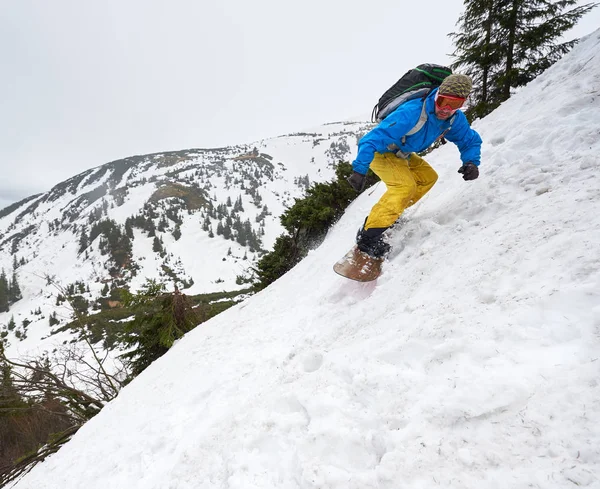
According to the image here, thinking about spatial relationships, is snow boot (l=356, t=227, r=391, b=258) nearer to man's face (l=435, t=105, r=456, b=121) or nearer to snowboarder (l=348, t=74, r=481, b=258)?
snowboarder (l=348, t=74, r=481, b=258)

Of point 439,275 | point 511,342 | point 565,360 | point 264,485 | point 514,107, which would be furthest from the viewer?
point 514,107

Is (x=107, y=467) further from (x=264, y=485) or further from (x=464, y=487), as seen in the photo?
(x=464, y=487)

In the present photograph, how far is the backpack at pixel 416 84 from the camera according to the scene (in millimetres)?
3771

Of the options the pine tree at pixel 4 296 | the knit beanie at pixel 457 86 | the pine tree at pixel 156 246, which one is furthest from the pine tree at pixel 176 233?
the knit beanie at pixel 457 86

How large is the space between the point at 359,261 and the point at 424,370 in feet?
6.98

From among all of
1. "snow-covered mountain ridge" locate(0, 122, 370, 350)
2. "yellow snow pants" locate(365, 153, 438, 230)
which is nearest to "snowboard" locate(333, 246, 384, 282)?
"yellow snow pants" locate(365, 153, 438, 230)

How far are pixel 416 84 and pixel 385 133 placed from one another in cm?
94

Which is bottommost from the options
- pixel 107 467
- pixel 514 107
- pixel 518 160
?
pixel 107 467

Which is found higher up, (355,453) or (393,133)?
(393,133)

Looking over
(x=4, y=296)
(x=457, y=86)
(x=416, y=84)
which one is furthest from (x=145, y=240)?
(x=457, y=86)

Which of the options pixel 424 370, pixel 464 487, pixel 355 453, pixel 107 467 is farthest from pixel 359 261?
pixel 107 467

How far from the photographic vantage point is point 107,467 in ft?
10.5

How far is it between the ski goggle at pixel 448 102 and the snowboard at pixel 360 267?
1992 millimetres

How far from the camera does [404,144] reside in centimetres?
383
